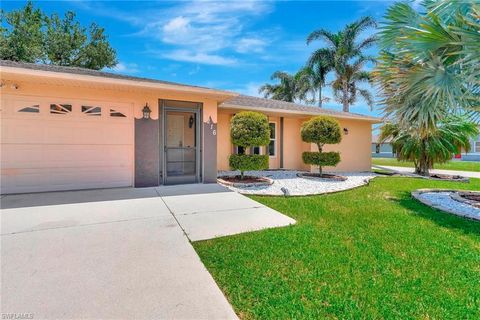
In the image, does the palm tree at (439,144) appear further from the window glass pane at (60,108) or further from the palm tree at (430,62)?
the window glass pane at (60,108)

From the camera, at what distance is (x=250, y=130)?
24.8ft

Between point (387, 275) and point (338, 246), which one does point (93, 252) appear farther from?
point (387, 275)

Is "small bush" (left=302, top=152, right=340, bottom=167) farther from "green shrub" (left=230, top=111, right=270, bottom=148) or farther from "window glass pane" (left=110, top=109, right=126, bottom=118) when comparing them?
"window glass pane" (left=110, top=109, right=126, bottom=118)

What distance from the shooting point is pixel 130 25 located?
32.3ft

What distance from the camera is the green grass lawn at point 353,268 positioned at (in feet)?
6.72

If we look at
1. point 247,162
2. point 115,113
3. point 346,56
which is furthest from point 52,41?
point 346,56

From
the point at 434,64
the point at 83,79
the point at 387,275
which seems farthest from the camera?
the point at 83,79

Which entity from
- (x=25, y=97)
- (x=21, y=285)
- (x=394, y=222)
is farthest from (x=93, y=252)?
(x=25, y=97)

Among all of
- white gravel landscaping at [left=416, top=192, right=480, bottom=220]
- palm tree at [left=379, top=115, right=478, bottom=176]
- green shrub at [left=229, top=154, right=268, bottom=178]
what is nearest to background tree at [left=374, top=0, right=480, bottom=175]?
white gravel landscaping at [left=416, top=192, right=480, bottom=220]

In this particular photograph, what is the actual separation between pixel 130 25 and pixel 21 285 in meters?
10.7

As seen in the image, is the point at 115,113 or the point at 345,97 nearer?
the point at 115,113

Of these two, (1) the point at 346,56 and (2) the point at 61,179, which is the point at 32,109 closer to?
(2) the point at 61,179

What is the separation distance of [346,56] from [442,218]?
19.2 m

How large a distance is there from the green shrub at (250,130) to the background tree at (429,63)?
3628mm
